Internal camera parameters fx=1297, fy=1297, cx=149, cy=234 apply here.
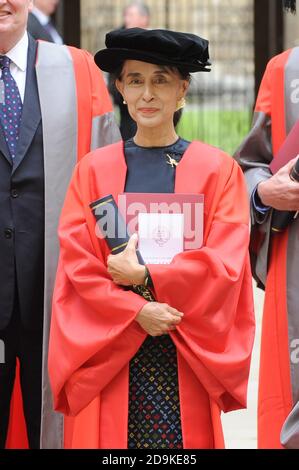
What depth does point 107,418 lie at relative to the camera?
3.96 meters

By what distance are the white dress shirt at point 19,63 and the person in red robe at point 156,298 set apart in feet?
1.96

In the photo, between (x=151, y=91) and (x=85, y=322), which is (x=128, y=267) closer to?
(x=85, y=322)

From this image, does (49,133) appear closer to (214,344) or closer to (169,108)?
(169,108)

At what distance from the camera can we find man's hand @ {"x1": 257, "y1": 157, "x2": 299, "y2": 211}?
4344 mm

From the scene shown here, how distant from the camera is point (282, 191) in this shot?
437 cm

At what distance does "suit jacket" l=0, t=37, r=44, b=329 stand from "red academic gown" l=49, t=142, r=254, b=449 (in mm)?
429

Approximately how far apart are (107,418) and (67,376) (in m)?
0.18

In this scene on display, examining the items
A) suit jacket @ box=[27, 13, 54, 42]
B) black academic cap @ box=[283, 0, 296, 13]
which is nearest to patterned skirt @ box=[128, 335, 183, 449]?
black academic cap @ box=[283, 0, 296, 13]

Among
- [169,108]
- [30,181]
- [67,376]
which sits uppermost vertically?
[169,108]

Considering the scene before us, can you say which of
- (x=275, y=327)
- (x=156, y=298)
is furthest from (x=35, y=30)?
(x=156, y=298)

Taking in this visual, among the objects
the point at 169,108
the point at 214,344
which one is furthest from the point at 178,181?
the point at 214,344

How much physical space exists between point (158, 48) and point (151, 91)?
14 cm

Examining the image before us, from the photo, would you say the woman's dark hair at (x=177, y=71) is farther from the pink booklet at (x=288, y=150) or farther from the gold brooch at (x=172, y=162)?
the pink booklet at (x=288, y=150)

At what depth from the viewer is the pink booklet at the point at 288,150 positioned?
441cm
